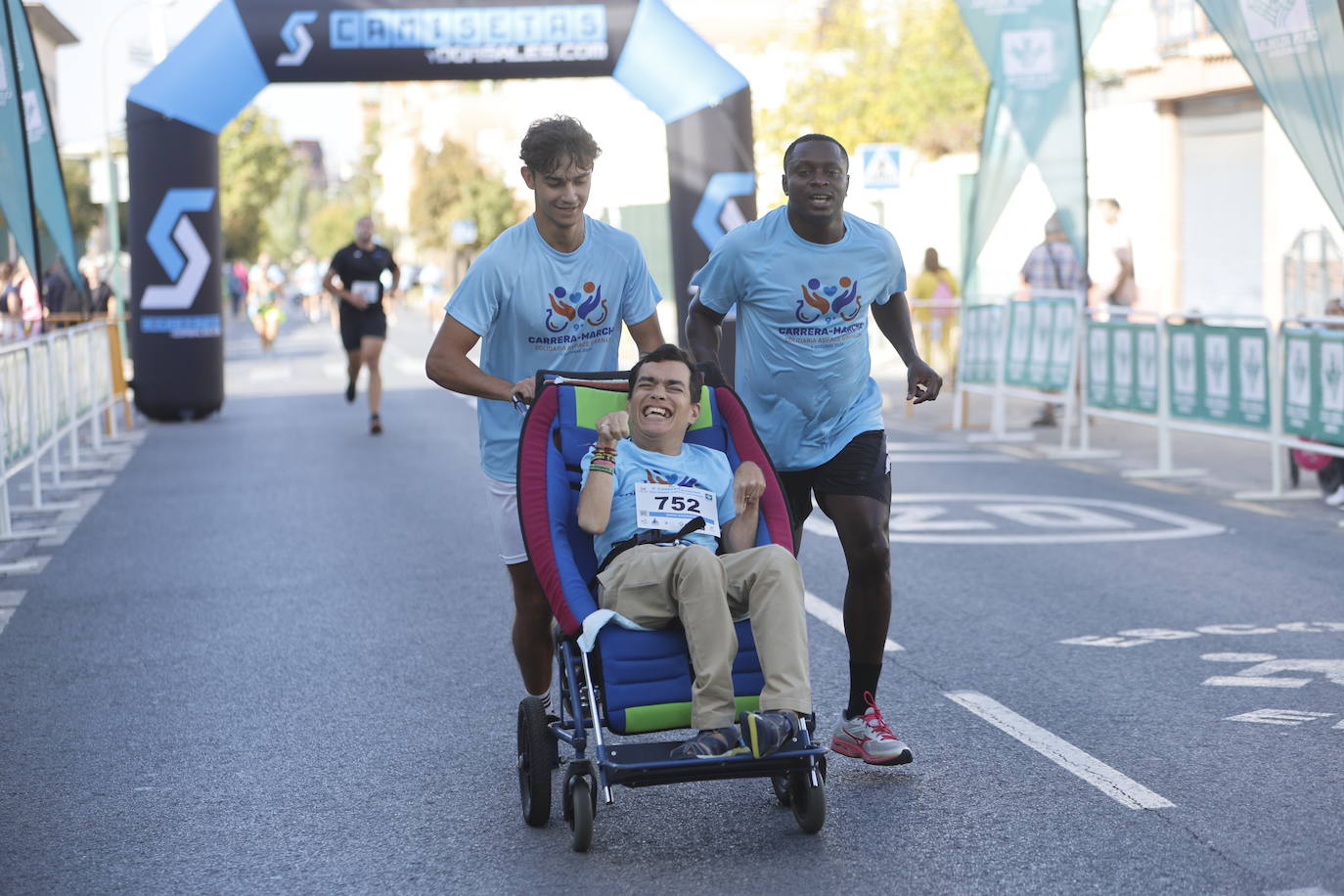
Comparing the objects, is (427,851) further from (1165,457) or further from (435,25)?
(435,25)

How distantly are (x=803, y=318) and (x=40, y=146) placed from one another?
9804mm

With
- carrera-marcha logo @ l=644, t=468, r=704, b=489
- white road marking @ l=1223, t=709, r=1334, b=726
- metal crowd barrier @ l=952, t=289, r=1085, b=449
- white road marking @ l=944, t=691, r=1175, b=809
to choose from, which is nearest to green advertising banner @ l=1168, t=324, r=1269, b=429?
metal crowd barrier @ l=952, t=289, r=1085, b=449

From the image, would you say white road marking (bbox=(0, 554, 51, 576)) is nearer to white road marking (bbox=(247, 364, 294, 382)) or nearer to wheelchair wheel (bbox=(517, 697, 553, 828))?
wheelchair wheel (bbox=(517, 697, 553, 828))

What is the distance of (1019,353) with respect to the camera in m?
16.6

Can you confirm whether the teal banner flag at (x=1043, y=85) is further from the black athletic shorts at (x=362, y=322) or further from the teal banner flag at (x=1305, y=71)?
the black athletic shorts at (x=362, y=322)

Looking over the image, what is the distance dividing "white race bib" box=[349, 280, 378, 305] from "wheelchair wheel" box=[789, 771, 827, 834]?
13557mm

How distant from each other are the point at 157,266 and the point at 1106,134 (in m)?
20.4

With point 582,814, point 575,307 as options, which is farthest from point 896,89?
point 582,814

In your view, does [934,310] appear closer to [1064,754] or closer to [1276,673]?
[1276,673]

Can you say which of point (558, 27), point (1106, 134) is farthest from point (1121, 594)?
point (1106, 134)

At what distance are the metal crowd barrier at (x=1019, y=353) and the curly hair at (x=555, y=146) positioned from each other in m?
10.7

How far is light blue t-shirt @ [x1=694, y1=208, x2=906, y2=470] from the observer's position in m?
5.62

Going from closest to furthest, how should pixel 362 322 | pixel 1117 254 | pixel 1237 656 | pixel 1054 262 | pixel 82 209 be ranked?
1. pixel 1237 656
2. pixel 1054 262
3. pixel 1117 254
4. pixel 362 322
5. pixel 82 209

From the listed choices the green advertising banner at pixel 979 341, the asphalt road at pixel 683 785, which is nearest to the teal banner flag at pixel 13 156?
the asphalt road at pixel 683 785
